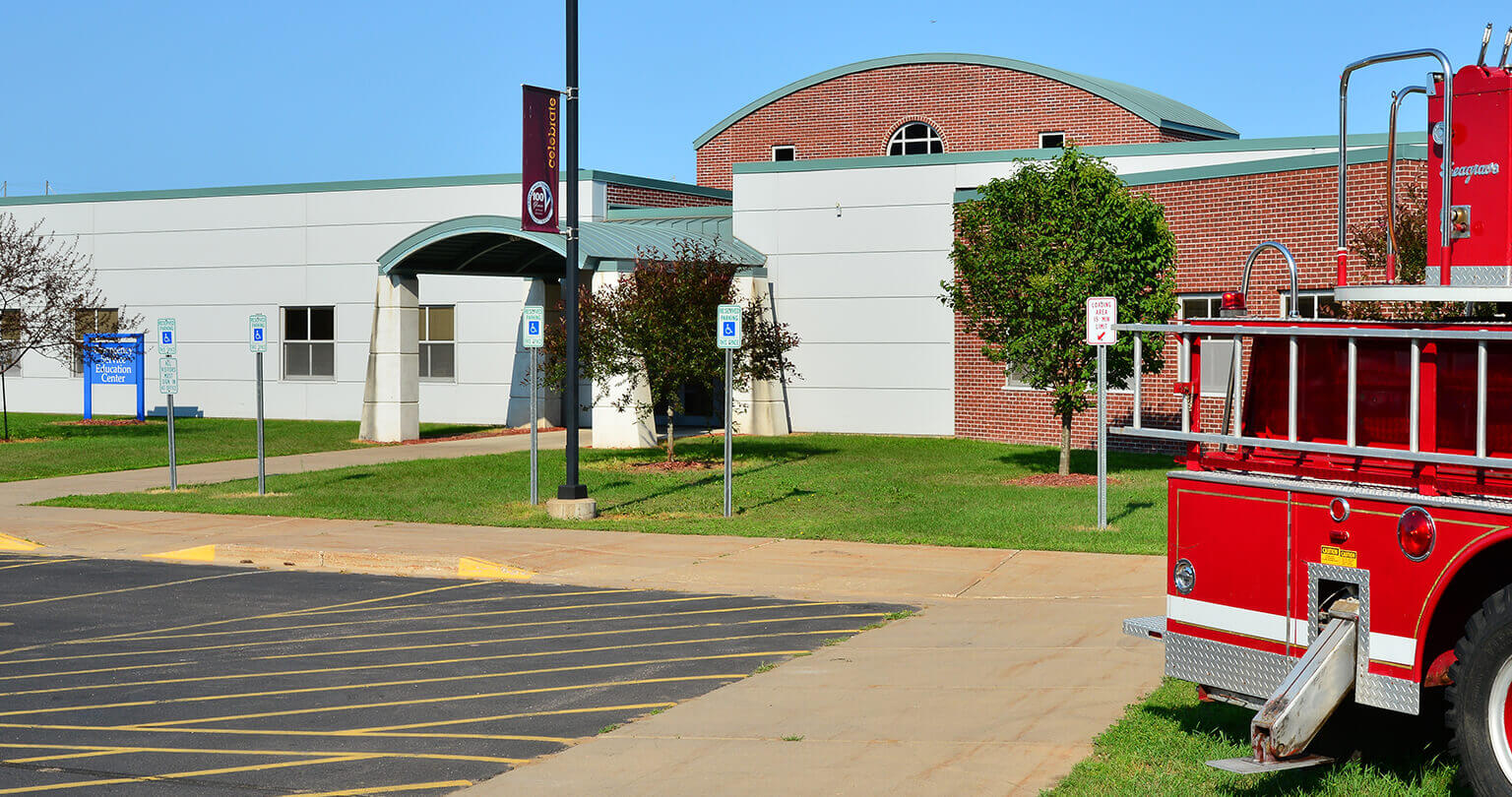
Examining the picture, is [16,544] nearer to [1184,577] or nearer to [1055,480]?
[1055,480]

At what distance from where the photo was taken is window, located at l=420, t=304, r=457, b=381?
122 feet

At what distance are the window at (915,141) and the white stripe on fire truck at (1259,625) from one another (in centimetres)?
3290

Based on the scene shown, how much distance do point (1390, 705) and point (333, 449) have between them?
2576 centimetres

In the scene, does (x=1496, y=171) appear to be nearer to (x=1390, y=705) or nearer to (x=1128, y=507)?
(x=1390, y=705)

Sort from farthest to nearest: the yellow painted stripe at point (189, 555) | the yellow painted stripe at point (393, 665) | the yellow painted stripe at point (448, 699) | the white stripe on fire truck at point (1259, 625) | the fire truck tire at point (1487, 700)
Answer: the yellow painted stripe at point (189, 555) → the yellow painted stripe at point (393, 665) → the yellow painted stripe at point (448, 699) → the white stripe on fire truck at point (1259, 625) → the fire truck tire at point (1487, 700)

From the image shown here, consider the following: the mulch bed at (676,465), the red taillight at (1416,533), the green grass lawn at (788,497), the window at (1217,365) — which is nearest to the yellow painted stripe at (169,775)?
the window at (1217,365)

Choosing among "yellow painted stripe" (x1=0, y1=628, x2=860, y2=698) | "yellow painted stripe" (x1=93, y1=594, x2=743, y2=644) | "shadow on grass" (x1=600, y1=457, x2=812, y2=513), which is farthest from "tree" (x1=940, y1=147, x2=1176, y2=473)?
"yellow painted stripe" (x1=0, y1=628, x2=860, y2=698)

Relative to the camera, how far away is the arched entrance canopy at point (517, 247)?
28.0 meters

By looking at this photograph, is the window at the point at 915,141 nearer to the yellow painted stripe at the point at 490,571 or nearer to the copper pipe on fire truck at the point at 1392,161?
the yellow painted stripe at the point at 490,571

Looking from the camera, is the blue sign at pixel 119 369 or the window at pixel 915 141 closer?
the blue sign at pixel 119 369

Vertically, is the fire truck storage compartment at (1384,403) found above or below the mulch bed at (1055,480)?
above

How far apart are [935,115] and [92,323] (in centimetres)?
2223

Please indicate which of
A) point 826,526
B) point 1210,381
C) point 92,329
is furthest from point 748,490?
point 92,329

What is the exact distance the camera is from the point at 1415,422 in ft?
19.7
